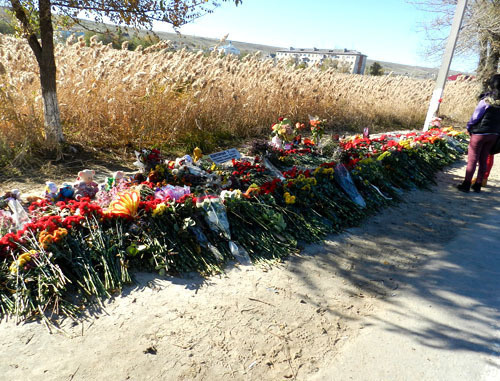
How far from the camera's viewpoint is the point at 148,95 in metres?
5.80

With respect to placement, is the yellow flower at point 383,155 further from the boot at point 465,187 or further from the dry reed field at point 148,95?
the dry reed field at point 148,95

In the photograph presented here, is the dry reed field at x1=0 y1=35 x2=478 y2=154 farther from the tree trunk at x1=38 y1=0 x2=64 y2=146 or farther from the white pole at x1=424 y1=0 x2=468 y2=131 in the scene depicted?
the white pole at x1=424 y1=0 x2=468 y2=131

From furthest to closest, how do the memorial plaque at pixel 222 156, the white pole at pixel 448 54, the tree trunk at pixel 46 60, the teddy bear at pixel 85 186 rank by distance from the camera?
the white pole at pixel 448 54
the memorial plaque at pixel 222 156
the tree trunk at pixel 46 60
the teddy bear at pixel 85 186

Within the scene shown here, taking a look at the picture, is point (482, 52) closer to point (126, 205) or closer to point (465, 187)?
point (465, 187)

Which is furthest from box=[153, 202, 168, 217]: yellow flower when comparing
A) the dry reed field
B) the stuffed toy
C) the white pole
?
the white pole

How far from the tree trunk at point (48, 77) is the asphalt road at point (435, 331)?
4759 mm

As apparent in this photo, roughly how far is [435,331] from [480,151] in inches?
155

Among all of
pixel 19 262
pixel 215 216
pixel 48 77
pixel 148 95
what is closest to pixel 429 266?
pixel 215 216

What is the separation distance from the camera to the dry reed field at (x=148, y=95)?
535 cm

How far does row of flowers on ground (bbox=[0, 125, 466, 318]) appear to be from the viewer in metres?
2.41

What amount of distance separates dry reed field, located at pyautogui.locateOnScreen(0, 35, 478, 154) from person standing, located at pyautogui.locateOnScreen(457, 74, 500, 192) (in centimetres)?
A: 413

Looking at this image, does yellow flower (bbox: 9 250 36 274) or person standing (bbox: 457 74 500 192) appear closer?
yellow flower (bbox: 9 250 36 274)

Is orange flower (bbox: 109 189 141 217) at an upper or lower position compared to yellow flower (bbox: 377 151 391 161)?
lower

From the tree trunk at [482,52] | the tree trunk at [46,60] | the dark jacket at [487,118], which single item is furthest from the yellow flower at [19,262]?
the tree trunk at [482,52]
